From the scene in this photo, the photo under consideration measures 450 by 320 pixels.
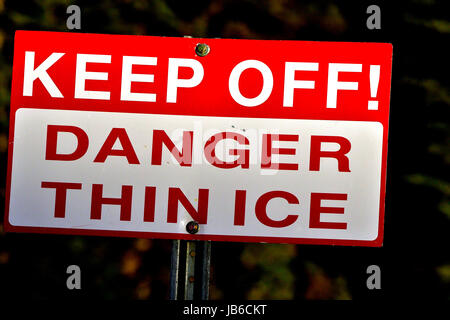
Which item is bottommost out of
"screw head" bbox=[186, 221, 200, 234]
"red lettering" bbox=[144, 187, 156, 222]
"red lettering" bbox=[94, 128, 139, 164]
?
"screw head" bbox=[186, 221, 200, 234]

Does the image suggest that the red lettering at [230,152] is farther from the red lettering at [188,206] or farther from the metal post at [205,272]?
the metal post at [205,272]

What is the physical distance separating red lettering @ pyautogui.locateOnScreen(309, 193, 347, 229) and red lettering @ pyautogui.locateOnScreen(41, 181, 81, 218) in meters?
0.46

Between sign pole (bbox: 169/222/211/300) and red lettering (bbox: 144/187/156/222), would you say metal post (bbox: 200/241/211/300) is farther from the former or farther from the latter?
red lettering (bbox: 144/187/156/222)

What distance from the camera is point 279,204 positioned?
121 cm

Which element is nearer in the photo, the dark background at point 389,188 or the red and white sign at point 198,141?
the red and white sign at point 198,141

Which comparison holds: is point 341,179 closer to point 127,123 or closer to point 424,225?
point 127,123

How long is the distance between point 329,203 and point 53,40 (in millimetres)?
635

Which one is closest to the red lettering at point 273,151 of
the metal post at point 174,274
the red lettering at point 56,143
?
the metal post at point 174,274

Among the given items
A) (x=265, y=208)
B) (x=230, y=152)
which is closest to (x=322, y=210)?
(x=265, y=208)

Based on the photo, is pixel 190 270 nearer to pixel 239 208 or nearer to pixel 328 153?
pixel 239 208

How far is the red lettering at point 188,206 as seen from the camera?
3.96 ft

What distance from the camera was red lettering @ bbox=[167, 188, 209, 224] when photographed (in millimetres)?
1208

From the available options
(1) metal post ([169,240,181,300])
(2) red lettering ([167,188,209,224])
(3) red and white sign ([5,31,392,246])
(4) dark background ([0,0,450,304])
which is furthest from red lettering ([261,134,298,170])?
(4) dark background ([0,0,450,304])

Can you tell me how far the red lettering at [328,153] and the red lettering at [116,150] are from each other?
1.14ft
